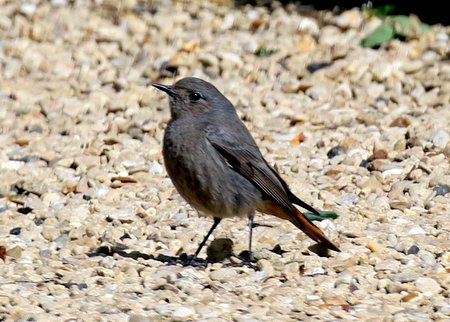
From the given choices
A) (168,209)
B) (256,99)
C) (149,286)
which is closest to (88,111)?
(256,99)

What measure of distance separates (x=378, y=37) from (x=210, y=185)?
168 inches

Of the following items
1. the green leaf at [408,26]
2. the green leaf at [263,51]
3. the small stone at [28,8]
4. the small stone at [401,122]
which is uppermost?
the green leaf at [408,26]

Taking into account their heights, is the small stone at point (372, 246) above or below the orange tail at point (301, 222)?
below

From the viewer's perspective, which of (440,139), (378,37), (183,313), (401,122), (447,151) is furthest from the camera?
(378,37)

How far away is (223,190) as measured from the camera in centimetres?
791

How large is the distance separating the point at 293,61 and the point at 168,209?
10.6 ft

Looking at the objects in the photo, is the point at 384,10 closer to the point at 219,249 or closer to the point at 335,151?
the point at 335,151

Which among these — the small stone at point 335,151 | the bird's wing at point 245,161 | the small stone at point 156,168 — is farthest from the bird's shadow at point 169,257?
the small stone at point 335,151

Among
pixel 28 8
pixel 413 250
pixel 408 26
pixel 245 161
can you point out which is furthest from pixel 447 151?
pixel 28 8

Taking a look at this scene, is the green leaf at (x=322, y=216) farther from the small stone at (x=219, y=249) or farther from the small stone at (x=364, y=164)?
the small stone at (x=364, y=164)

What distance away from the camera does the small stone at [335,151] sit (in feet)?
31.0

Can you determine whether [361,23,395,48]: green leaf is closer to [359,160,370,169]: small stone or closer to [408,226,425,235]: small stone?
[359,160,370,169]: small stone

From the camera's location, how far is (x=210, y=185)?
309 inches

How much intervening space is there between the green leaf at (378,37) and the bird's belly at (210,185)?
3.99 metres
